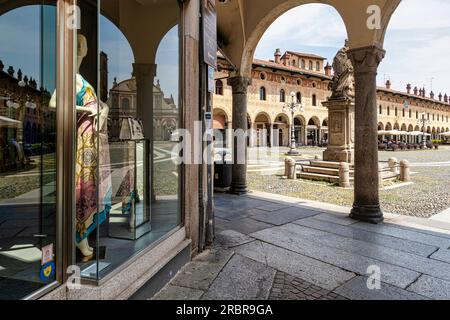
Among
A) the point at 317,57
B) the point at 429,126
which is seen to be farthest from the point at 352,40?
the point at 429,126

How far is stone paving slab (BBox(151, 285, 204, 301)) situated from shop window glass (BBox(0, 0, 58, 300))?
947 mm

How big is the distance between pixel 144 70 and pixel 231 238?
2665 mm

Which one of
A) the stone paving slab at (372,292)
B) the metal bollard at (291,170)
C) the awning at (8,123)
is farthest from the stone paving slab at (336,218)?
the metal bollard at (291,170)

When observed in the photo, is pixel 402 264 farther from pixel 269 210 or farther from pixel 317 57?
pixel 317 57

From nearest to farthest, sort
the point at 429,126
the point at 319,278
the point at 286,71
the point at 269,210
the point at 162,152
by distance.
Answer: the point at 319,278, the point at 162,152, the point at 269,210, the point at 286,71, the point at 429,126

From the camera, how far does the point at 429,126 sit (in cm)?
6212

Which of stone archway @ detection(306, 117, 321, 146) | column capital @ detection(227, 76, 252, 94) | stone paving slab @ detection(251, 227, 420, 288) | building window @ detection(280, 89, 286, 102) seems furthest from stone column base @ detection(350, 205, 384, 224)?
stone archway @ detection(306, 117, 321, 146)

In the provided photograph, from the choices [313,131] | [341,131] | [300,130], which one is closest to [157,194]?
[341,131]

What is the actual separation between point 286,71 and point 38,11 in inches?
1522

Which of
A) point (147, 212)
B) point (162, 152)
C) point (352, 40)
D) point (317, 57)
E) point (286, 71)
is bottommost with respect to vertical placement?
point (147, 212)

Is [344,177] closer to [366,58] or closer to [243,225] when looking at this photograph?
[366,58]

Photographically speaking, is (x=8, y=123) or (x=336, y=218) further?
(x=336, y=218)

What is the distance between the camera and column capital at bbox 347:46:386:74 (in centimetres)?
501

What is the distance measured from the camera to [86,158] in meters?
2.21
